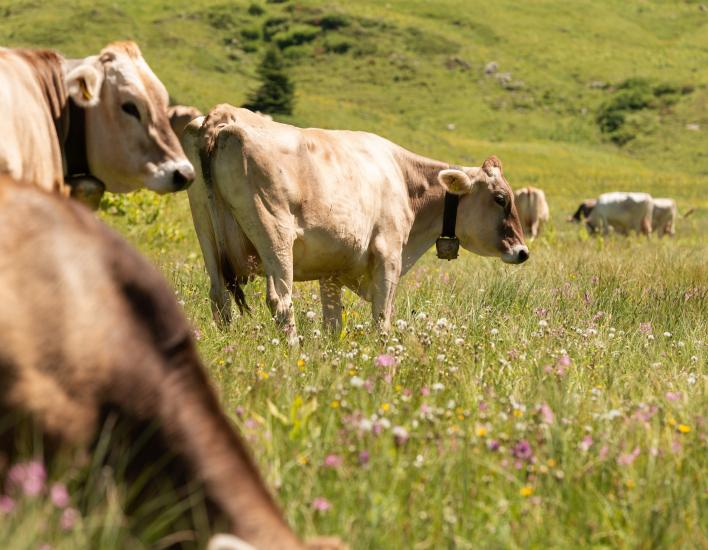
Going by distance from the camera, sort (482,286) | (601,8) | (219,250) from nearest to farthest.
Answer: (219,250), (482,286), (601,8)

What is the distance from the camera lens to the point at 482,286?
9.03m

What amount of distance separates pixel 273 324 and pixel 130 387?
370 cm

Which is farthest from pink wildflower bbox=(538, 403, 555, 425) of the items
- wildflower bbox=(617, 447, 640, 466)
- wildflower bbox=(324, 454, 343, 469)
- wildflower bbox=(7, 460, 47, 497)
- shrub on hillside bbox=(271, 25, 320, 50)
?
shrub on hillside bbox=(271, 25, 320, 50)

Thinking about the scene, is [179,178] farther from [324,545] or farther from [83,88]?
[324,545]

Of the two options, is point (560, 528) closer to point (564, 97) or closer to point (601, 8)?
point (564, 97)

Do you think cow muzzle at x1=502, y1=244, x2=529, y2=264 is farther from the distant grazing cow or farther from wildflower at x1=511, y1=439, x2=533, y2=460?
the distant grazing cow

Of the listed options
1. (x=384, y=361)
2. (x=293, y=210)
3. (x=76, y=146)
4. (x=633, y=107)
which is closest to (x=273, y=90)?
(x=633, y=107)

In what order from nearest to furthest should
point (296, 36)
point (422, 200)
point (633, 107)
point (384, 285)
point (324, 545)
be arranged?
point (324, 545)
point (384, 285)
point (422, 200)
point (633, 107)
point (296, 36)

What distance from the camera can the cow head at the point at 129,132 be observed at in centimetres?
473

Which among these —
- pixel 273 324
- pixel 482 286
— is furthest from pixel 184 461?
pixel 482 286

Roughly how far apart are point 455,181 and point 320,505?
611cm

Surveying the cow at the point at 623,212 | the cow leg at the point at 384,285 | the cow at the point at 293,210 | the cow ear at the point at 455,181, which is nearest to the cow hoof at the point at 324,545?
the cow at the point at 293,210

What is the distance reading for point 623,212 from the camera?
97.8 feet

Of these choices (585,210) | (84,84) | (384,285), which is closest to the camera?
(84,84)
